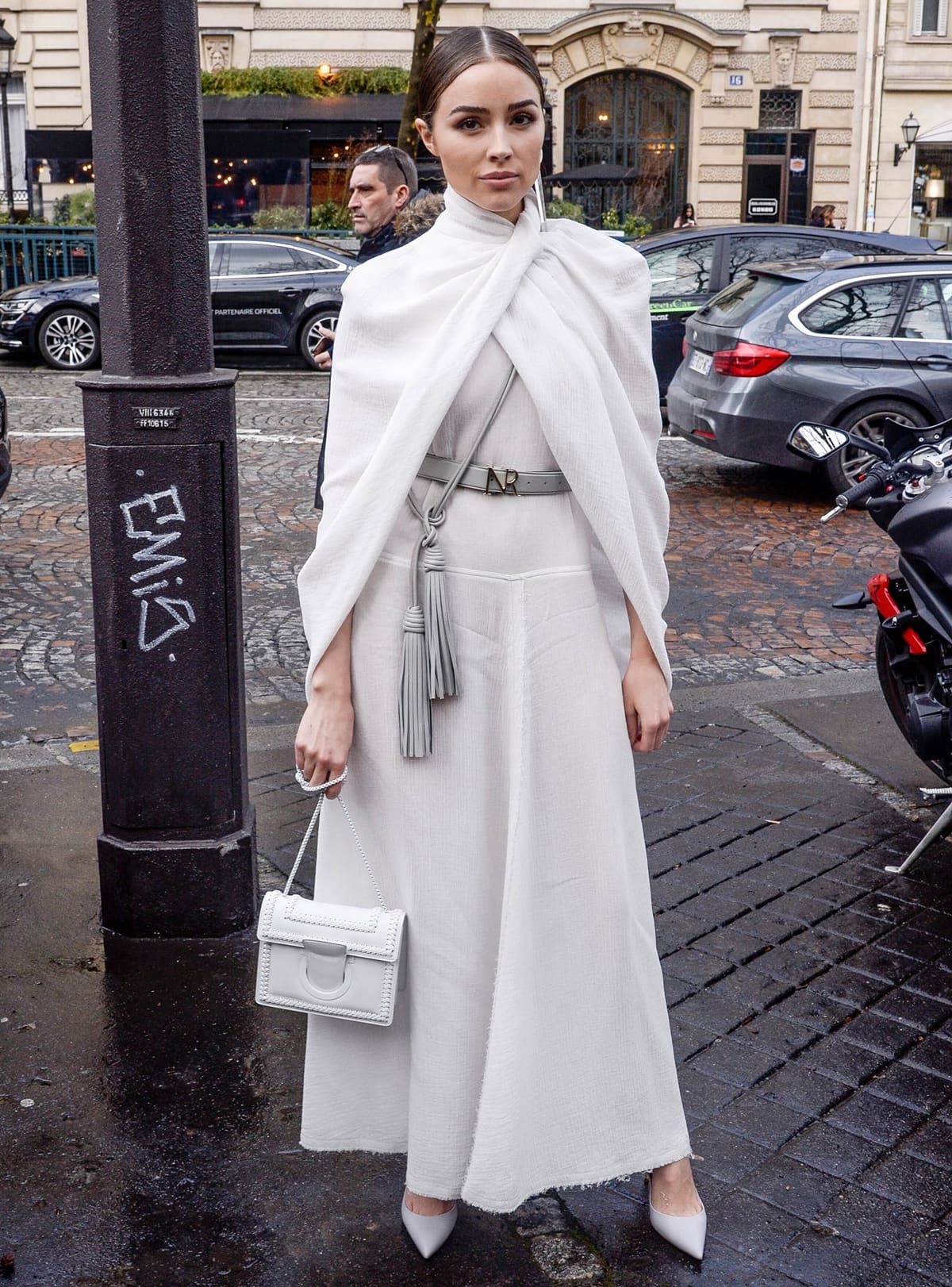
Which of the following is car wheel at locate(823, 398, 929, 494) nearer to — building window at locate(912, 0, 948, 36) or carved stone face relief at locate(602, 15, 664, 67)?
carved stone face relief at locate(602, 15, 664, 67)

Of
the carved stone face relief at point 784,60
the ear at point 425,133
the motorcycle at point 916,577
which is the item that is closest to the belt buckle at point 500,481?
the ear at point 425,133

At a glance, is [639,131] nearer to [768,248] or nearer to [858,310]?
[768,248]

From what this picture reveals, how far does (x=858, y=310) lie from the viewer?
10.4 meters

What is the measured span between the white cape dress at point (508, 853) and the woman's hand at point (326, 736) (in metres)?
0.04

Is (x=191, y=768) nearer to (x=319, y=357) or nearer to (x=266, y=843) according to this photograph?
(x=266, y=843)

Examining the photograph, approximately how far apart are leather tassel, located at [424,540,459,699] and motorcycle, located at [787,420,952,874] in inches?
84.0

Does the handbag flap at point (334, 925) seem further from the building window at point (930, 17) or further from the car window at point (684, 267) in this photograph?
the building window at point (930, 17)

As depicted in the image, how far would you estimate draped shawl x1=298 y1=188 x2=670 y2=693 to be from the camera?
7.65 feet

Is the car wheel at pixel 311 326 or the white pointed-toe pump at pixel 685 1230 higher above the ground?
the car wheel at pixel 311 326

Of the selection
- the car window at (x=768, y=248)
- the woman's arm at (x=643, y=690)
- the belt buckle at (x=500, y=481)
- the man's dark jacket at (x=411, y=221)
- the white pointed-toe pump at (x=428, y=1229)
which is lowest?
the white pointed-toe pump at (x=428, y=1229)

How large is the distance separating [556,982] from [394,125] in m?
30.3

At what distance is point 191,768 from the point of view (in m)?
3.67

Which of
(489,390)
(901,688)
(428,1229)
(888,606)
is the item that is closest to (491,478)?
(489,390)

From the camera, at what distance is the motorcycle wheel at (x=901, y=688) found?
4359mm
